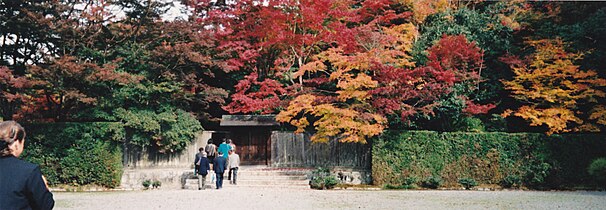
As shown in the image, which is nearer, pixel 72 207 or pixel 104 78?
pixel 72 207

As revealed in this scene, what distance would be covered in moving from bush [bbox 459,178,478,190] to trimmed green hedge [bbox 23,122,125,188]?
47.7ft

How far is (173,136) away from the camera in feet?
76.6

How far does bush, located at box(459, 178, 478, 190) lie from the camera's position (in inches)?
827

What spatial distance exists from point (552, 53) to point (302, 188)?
41.6 feet

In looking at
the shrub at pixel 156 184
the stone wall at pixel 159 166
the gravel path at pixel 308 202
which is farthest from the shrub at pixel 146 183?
the gravel path at pixel 308 202

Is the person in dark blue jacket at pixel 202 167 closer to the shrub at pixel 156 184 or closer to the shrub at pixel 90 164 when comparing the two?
the shrub at pixel 156 184

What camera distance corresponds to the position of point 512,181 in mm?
21500

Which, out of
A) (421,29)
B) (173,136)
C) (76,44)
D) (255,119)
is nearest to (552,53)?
(421,29)

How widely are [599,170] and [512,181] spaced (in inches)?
130

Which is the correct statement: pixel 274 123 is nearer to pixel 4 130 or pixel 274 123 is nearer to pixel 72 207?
pixel 72 207

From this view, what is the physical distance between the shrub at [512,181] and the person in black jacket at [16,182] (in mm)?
20643

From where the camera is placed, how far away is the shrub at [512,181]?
70.5 ft

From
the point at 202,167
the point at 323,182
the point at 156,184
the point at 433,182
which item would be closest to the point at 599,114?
the point at 433,182

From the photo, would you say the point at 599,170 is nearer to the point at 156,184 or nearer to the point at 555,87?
the point at 555,87
